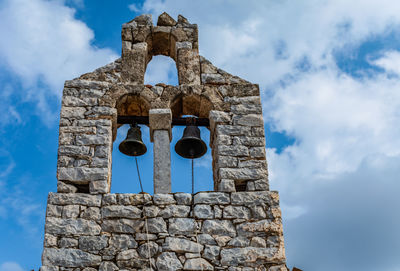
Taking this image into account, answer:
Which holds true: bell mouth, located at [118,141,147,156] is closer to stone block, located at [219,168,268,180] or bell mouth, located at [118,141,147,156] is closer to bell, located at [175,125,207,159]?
bell, located at [175,125,207,159]

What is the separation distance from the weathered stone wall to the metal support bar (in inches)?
51.3

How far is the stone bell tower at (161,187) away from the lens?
5.87 metres

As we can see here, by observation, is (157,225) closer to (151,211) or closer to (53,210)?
(151,211)

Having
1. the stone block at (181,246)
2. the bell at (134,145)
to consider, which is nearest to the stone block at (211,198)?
the stone block at (181,246)

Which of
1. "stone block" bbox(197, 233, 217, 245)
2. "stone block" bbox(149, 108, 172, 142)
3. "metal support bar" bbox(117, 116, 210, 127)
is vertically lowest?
"stone block" bbox(197, 233, 217, 245)

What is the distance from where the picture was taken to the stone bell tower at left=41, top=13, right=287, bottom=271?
5867mm

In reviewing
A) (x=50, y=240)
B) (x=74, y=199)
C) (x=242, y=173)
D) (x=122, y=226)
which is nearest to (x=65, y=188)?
(x=74, y=199)

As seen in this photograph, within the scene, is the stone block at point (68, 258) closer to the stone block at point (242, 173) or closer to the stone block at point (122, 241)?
the stone block at point (122, 241)

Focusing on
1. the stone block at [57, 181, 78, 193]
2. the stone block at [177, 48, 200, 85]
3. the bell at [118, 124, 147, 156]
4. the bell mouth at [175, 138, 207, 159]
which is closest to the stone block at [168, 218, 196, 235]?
the stone block at [57, 181, 78, 193]

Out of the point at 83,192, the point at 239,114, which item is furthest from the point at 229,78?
the point at 83,192

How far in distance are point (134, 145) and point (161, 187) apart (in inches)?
43.5

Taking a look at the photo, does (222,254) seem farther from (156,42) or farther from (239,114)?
(156,42)

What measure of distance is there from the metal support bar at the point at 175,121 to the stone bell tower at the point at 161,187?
0.02 meters

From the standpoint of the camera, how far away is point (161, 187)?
6.50 meters
